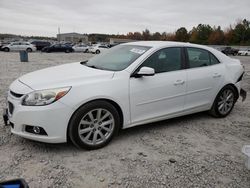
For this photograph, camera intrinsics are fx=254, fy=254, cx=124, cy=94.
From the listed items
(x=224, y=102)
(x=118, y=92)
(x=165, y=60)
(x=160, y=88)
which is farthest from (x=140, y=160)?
(x=224, y=102)

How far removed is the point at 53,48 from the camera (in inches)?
1294

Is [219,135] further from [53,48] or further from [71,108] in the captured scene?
[53,48]

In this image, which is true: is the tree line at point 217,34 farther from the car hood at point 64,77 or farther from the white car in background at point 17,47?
the car hood at point 64,77

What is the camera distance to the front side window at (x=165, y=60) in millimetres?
3971

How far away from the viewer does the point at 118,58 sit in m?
4.18

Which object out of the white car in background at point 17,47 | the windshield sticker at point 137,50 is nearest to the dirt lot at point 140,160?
the windshield sticker at point 137,50

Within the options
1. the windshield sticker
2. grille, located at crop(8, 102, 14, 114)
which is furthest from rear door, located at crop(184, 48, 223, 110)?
grille, located at crop(8, 102, 14, 114)

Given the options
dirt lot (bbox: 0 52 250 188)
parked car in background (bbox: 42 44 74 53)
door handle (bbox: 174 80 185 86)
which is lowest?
dirt lot (bbox: 0 52 250 188)

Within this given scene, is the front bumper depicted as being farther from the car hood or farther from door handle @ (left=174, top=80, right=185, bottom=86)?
door handle @ (left=174, top=80, right=185, bottom=86)

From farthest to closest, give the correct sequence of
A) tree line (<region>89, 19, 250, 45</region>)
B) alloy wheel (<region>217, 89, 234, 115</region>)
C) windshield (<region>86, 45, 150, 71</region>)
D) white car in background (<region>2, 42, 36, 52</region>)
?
tree line (<region>89, 19, 250, 45</region>)
white car in background (<region>2, 42, 36, 52</region>)
alloy wheel (<region>217, 89, 234, 115</region>)
windshield (<region>86, 45, 150, 71</region>)

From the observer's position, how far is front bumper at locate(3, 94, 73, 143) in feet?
10.2

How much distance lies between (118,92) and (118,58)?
0.87 m

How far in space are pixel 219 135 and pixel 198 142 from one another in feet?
1.78

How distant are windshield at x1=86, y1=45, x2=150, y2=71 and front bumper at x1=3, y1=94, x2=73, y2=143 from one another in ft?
3.63
